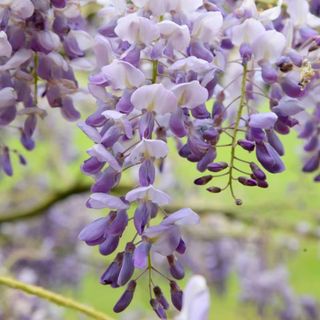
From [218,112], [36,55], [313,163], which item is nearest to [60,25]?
[36,55]

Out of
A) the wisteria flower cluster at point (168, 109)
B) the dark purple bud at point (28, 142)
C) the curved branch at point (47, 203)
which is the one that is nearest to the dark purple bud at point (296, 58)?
the wisteria flower cluster at point (168, 109)

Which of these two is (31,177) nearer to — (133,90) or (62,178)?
(62,178)

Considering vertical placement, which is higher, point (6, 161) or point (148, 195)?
point (148, 195)

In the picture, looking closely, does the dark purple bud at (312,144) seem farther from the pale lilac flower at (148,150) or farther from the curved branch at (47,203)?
the curved branch at (47,203)

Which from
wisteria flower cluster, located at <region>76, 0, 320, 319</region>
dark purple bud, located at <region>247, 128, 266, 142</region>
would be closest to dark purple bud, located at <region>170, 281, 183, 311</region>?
wisteria flower cluster, located at <region>76, 0, 320, 319</region>

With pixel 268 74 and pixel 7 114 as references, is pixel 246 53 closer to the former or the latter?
pixel 268 74

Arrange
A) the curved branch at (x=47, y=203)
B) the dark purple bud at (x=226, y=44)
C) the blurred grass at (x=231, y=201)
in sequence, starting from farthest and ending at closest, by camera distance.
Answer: the blurred grass at (x=231, y=201) < the curved branch at (x=47, y=203) < the dark purple bud at (x=226, y=44)
